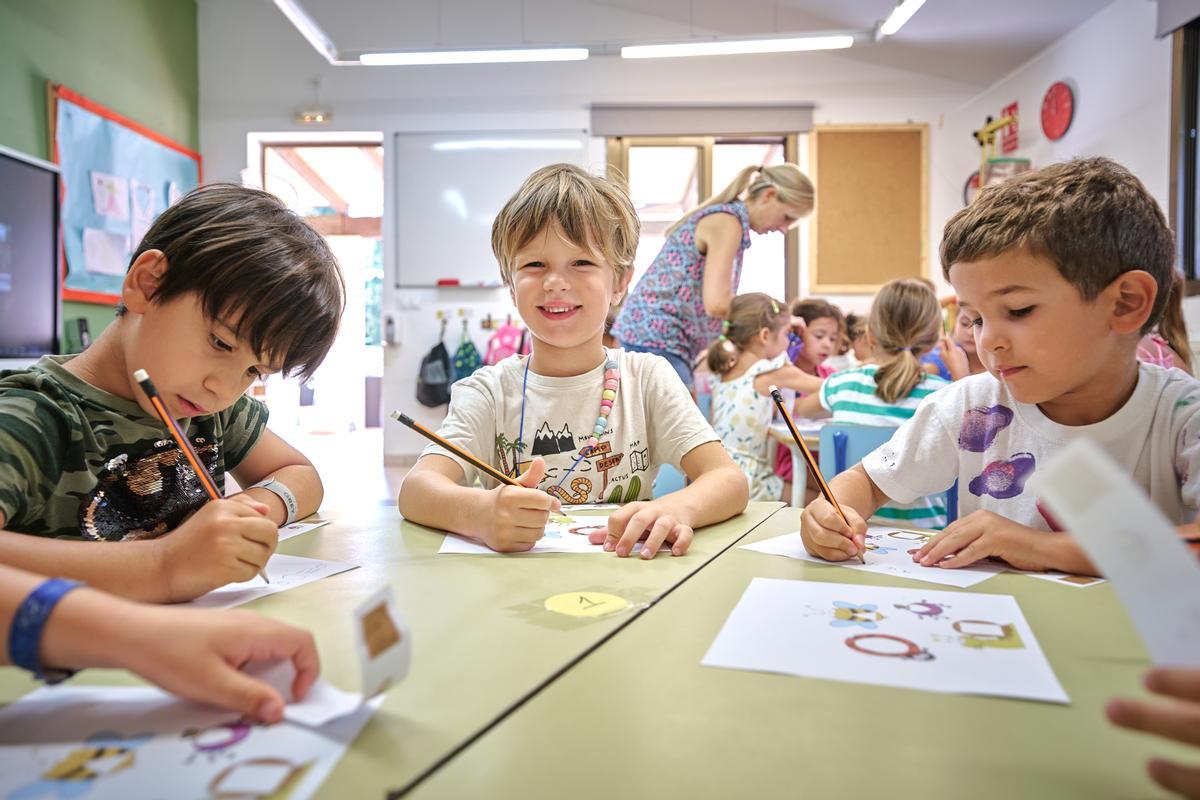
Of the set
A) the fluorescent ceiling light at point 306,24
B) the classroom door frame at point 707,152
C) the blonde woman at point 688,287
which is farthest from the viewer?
the classroom door frame at point 707,152

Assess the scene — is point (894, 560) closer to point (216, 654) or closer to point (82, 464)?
point (216, 654)

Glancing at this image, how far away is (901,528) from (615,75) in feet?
17.3

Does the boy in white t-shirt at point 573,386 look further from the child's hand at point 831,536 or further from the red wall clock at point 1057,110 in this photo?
the red wall clock at point 1057,110

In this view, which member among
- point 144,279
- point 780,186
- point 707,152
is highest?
point 707,152

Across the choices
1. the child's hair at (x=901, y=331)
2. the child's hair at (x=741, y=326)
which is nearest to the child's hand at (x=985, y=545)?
the child's hair at (x=901, y=331)

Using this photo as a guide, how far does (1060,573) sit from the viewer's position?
0.82 m

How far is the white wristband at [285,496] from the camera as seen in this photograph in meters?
1.09

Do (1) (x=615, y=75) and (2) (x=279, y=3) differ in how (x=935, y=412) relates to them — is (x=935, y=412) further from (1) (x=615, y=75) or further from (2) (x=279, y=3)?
(1) (x=615, y=75)

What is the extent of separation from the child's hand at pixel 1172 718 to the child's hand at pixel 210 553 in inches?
25.5

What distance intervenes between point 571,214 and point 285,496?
2.10 ft

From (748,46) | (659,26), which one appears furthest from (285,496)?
(659,26)

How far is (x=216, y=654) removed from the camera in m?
0.46

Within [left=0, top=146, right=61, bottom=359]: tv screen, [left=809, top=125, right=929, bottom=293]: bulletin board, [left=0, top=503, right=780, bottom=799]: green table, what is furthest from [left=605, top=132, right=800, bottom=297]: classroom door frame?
[left=0, top=503, right=780, bottom=799]: green table

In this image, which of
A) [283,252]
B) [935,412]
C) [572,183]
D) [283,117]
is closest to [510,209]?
[572,183]
